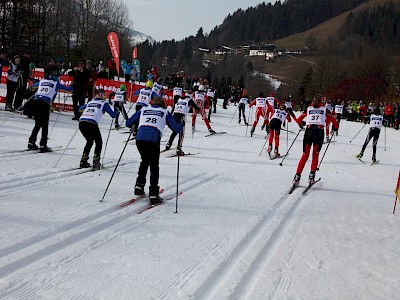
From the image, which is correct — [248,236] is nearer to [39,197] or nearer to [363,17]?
[39,197]

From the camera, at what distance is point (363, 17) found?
142 meters

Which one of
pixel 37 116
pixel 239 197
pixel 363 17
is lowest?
pixel 239 197

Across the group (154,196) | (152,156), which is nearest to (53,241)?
(154,196)

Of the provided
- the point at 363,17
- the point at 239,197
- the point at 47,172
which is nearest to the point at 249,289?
the point at 239,197

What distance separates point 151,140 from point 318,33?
17202 centimetres

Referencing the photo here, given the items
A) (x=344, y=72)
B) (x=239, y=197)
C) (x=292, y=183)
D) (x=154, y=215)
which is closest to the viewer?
(x=154, y=215)

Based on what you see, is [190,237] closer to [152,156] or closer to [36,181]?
[152,156]

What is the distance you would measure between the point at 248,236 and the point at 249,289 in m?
1.38

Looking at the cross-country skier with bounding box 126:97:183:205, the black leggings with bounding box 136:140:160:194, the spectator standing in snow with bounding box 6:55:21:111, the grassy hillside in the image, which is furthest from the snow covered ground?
the grassy hillside

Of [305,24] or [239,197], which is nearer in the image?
[239,197]

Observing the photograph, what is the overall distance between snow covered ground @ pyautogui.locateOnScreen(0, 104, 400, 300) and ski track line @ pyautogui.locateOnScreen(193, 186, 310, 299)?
2cm

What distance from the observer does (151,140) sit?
598 centimetres

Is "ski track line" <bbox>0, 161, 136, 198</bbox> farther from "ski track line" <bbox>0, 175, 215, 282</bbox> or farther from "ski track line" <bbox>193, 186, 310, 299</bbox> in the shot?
"ski track line" <bbox>193, 186, 310, 299</bbox>

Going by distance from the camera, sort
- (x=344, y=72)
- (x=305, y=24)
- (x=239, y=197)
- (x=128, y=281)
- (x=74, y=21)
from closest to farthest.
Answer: (x=128, y=281)
(x=239, y=197)
(x=74, y=21)
(x=344, y=72)
(x=305, y=24)
